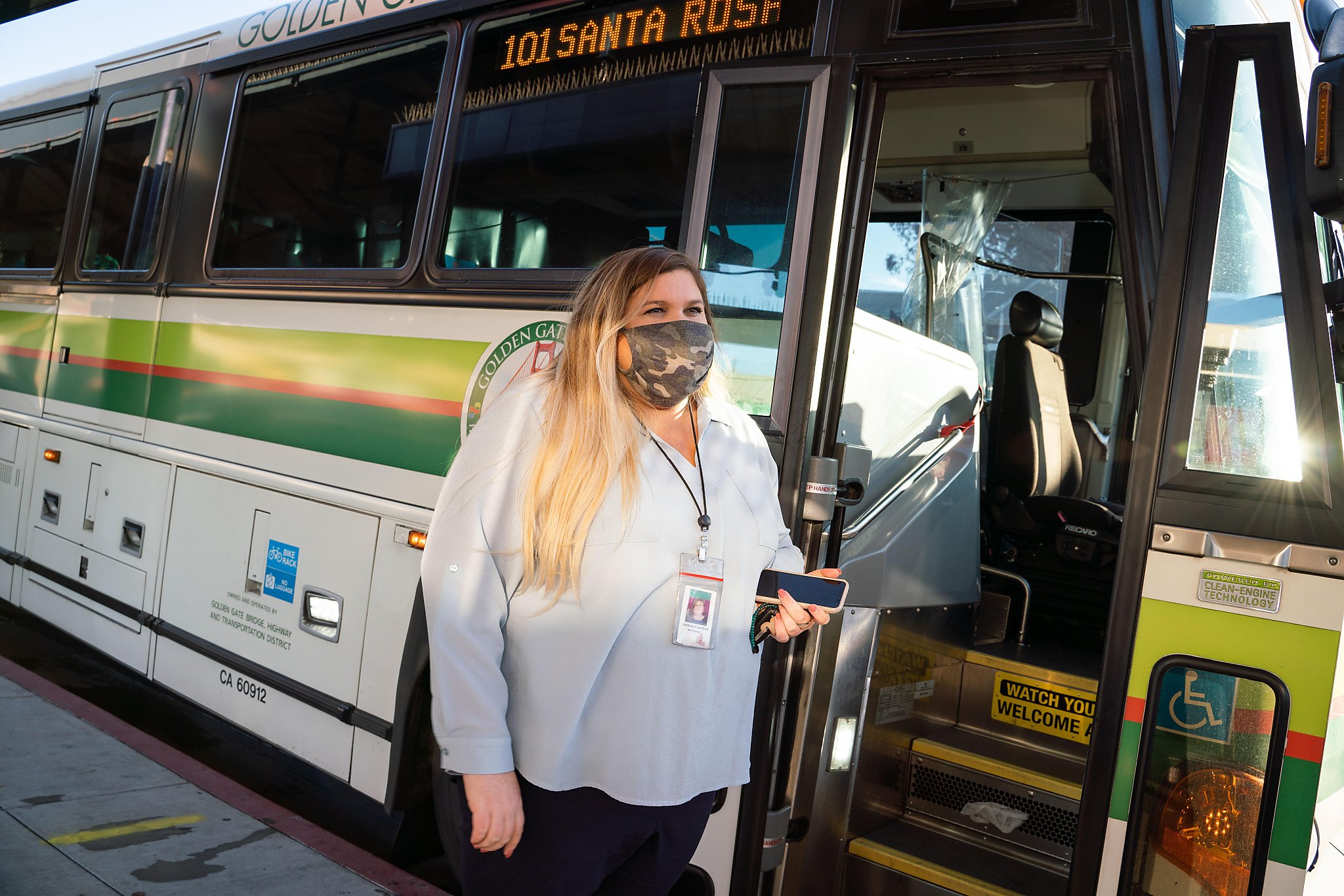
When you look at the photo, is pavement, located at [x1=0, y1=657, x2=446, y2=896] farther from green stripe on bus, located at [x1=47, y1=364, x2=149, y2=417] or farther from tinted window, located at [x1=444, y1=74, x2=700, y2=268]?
tinted window, located at [x1=444, y1=74, x2=700, y2=268]

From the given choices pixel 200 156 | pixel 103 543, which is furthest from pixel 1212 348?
pixel 103 543

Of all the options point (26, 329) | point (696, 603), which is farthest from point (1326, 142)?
point (26, 329)

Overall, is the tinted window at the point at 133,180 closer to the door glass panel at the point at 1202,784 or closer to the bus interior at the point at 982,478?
the bus interior at the point at 982,478

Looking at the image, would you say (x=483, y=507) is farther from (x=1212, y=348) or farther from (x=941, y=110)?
(x=941, y=110)

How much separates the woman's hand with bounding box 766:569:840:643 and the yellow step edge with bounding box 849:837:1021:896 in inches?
53.4

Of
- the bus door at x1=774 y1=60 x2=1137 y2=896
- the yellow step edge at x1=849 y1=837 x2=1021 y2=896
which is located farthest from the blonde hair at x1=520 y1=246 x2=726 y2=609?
the yellow step edge at x1=849 y1=837 x2=1021 y2=896

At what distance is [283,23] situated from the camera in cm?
445

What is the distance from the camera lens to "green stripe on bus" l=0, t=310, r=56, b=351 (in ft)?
18.9

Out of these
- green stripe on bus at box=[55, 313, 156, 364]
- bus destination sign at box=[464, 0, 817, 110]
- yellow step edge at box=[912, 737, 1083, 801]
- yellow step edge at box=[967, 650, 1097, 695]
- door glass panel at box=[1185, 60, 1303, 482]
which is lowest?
yellow step edge at box=[912, 737, 1083, 801]

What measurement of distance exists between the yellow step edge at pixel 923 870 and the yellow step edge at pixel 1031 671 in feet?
2.79

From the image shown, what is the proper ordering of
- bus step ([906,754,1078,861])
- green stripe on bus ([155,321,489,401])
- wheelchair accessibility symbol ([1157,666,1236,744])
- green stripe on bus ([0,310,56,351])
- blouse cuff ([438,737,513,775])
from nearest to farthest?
1. blouse cuff ([438,737,513,775])
2. wheelchair accessibility symbol ([1157,666,1236,744])
3. bus step ([906,754,1078,861])
4. green stripe on bus ([155,321,489,401])
5. green stripe on bus ([0,310,56,351])

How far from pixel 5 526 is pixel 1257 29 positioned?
623cm

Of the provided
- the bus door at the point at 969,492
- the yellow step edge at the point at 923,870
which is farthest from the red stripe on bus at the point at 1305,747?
the yellow step edge at the point at 923,870

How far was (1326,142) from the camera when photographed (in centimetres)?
201
